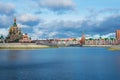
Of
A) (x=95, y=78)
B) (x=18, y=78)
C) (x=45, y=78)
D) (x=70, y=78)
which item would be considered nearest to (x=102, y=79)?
(x=95, y=78)

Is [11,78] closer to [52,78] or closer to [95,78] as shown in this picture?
[52,78]

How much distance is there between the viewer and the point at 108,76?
184 feet

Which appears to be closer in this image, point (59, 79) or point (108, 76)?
point (59, 79)

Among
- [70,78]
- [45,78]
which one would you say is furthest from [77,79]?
[45,78]

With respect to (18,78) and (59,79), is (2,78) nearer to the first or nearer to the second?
(18,78)

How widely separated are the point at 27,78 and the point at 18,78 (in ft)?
4.91

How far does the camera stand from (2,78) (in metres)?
53.8

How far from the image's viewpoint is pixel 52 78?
5378 cm

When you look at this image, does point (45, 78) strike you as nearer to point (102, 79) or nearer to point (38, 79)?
point (38, 79)

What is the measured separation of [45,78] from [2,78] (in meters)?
7.11

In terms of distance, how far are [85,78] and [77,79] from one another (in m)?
1.85

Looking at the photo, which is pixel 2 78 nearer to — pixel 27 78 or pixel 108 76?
pixel 27 78

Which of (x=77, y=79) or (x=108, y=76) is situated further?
(x=108, y=76)

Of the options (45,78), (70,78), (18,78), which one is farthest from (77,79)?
(18,78)
